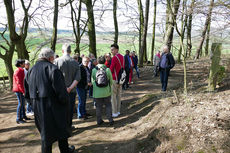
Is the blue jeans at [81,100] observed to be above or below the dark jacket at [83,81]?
below

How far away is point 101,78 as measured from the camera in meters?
4.49

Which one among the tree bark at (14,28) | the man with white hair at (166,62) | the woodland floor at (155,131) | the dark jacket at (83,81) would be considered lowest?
the woodland floor at (155,131)

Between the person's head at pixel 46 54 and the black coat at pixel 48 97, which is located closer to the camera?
the black coat at pixel 48 97

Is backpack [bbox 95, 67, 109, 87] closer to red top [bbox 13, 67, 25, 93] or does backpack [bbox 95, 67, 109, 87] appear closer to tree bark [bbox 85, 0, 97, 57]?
red top [bbox 13, 67, 25, 93]

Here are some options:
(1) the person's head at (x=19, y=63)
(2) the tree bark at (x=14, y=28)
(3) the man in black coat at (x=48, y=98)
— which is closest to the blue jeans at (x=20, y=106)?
(1) the person's head at (x=19, y=63)

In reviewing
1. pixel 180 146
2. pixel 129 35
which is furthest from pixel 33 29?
pixel 180 146

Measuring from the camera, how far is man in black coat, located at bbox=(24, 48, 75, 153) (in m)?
2.73

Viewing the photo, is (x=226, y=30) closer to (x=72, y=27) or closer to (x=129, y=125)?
(x=129, y=125)

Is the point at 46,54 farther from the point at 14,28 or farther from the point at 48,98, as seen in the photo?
the point at 14,28

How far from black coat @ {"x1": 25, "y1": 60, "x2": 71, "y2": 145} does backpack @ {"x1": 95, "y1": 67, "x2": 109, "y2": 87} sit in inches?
66.9

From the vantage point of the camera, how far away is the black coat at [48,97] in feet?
8.93

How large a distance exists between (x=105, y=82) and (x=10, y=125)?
3.64 meters

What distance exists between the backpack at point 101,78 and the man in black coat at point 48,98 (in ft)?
5.53

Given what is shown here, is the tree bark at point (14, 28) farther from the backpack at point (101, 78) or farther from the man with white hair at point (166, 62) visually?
the man with white hair at point (166, 62)
